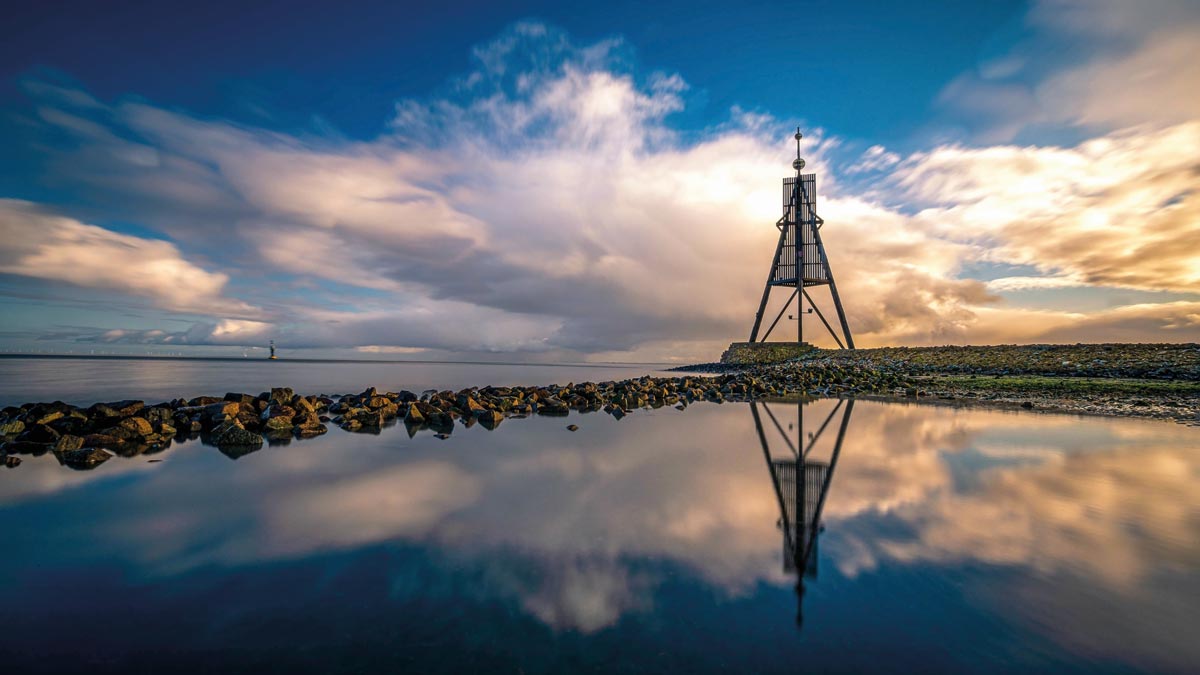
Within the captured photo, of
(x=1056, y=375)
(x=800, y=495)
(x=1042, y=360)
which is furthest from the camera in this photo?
(x=1042, y=360)

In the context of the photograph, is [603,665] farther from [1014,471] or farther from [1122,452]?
[1122,452]

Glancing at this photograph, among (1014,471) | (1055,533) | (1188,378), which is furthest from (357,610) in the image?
(1188,378)

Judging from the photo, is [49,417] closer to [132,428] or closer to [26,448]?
[26,448]

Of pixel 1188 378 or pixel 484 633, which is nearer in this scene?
pixel 484 633

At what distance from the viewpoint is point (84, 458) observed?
7.44 meters

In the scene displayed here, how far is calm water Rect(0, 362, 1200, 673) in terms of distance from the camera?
105 inches

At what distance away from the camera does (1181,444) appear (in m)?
8.71

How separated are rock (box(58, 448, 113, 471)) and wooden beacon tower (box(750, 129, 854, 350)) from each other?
3995 cm

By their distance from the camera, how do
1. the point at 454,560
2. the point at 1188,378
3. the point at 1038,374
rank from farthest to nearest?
the point at 1038,374, the point at 1188,378, the point at 454,560

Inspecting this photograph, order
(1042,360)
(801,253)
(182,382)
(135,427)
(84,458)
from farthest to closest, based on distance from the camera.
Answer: (801,253), (182,382), (1042,360), (135,427), (84,458)

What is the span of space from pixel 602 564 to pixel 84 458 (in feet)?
28.9

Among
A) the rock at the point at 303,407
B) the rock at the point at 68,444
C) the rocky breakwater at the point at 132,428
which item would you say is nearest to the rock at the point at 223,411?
the rocky breakwater at the point at 132,428

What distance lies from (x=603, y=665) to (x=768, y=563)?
1.93m

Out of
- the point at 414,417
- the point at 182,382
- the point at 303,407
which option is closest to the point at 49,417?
the point at 303,407
